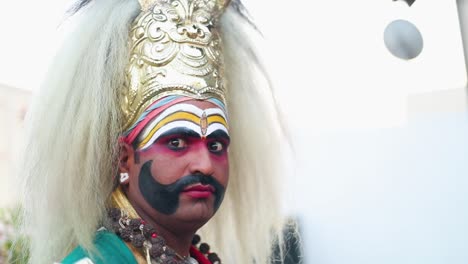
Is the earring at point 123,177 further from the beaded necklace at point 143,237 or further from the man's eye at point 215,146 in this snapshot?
the man's eye at point 215,146

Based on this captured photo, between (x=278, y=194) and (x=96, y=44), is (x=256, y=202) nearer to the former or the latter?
(x=278, y=194)

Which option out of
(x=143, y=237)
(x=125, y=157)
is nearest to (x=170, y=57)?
(x=125, y=157)

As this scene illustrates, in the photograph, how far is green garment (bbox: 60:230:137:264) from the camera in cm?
143

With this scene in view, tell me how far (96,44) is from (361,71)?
6.79 ft

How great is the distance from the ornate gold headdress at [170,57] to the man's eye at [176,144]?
0.13 m

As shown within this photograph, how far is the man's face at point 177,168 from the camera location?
147cm

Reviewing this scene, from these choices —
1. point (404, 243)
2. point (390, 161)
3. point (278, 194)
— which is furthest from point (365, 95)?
point (278, 194)

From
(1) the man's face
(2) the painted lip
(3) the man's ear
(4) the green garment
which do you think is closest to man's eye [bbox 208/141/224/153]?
(1) the man's face

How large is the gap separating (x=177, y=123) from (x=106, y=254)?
41 cm

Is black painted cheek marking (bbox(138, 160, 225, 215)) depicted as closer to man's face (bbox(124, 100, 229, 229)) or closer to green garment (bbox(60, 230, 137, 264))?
man's face (bbox(124, 100, 229, 229))

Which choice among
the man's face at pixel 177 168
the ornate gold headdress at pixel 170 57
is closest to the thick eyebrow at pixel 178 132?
the man's face at pixel 177 168

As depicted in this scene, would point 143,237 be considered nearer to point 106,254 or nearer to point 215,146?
point 106,254

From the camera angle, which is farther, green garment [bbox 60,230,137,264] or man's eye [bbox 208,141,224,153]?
man's eye [bbox 208,141,224,153]

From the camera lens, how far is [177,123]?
1.50 meters
